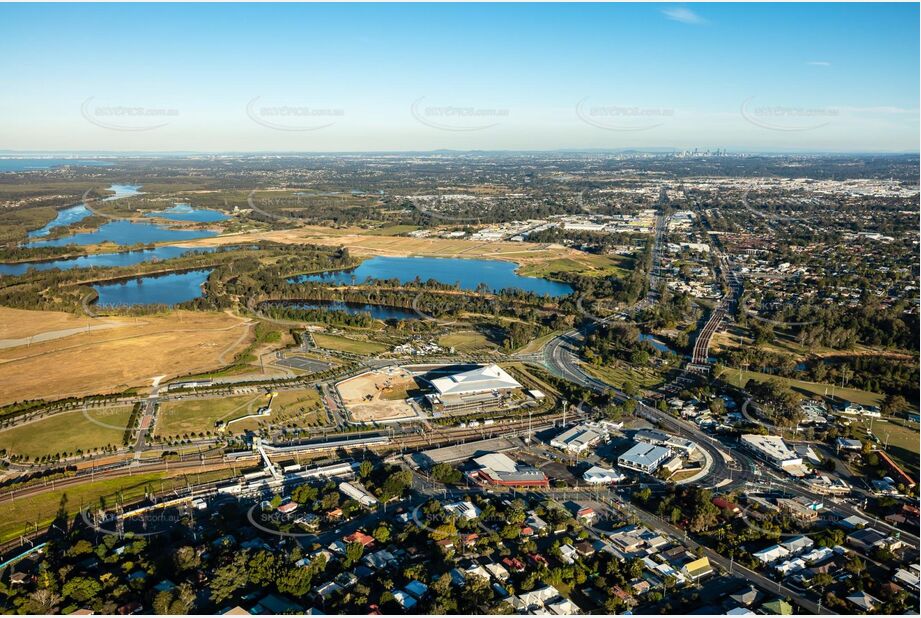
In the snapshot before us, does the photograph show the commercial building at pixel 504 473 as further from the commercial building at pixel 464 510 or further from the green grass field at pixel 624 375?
the green grass field at pixel 624 375

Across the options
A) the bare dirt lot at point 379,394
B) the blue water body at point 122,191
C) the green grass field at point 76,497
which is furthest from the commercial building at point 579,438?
the blue water body at point 122,191

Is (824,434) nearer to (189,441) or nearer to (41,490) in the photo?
(189,441)

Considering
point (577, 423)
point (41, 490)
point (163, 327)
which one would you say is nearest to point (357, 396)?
point (577, 423)

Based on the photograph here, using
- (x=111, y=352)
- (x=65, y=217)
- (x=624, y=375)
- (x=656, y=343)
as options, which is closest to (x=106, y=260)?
(x=111, y=352)

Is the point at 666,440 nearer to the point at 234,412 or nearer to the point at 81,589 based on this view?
the point at 234,412

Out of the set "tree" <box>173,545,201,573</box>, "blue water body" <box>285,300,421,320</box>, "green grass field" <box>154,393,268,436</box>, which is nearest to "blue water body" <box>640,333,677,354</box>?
"blue water body" <box>285,300,421,320</box>

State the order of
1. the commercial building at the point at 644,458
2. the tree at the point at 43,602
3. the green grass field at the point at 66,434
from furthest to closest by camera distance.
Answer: the green grass field at the point at 66,434 → the commercial building at the point at 644,458 → the tree at the point at 43,602
